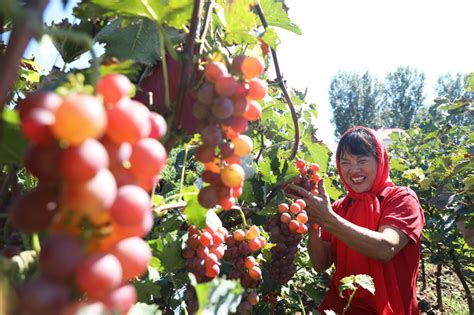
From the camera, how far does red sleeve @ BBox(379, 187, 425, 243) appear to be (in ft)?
6.92

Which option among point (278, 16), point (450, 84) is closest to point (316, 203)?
point (278, 16)

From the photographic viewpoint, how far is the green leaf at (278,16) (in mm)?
997

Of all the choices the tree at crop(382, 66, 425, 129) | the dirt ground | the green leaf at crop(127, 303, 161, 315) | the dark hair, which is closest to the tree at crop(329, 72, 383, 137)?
the tree at crop(382, 66, 425, 129)

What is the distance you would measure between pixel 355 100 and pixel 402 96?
12.4ft

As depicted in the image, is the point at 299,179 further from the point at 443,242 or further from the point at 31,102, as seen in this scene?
the point at 443,242

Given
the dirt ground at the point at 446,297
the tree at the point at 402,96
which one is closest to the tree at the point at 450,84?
the tree at the point at 402,96

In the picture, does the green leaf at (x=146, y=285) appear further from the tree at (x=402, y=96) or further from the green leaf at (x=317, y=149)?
the tree at (x=402, y=96)

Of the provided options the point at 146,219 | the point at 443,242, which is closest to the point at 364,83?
the point at 443,242

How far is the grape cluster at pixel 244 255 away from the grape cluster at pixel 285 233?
10.8 inches

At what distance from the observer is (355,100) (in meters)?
33.6

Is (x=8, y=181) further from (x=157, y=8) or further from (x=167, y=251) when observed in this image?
(x=167, y=251)

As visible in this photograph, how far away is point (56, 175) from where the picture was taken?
36cm

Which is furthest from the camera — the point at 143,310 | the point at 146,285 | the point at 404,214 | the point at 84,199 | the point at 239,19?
A: the point at 404,214

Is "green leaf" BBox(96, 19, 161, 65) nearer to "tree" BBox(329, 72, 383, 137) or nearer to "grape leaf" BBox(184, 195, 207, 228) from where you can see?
"grape leaf" BBox(184, 195, 207, 228)
